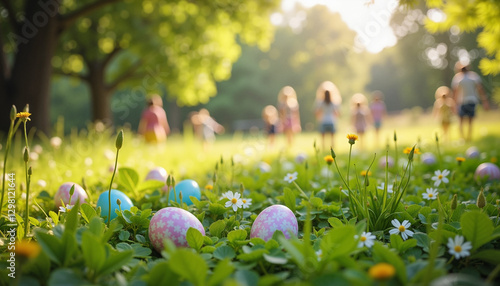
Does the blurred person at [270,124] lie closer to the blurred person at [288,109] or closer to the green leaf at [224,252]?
the blurred person at [288,109]

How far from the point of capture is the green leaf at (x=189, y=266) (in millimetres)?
1161

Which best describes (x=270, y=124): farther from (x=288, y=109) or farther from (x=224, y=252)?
(x=224, y=252)

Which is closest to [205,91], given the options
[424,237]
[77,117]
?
[424,237]

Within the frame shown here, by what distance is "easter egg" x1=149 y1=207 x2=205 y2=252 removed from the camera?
5.68 feet

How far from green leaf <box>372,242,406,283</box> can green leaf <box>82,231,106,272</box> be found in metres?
1.03

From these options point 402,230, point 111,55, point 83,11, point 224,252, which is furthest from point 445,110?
point 111,55

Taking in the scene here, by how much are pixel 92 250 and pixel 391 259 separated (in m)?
1.09

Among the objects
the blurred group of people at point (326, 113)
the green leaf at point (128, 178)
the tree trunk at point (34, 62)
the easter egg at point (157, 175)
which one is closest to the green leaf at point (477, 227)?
the green leaf at point (128, 178)

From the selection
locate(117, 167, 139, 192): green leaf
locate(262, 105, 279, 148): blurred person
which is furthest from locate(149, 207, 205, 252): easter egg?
locate(262, 105, 279, 148): blurred person

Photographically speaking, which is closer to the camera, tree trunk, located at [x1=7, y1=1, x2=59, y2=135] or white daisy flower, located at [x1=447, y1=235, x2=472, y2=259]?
white daisy flower, located at [x1=447, y1=235, x2=472, y2=259]

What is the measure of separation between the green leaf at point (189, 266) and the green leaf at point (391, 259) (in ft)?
2.20

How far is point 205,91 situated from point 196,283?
42.8 ft

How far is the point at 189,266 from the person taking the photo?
46.0 inches

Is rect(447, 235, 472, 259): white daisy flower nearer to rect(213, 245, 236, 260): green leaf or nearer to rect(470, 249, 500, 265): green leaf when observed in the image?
rect(470, 249, 500, 265): green leaf
